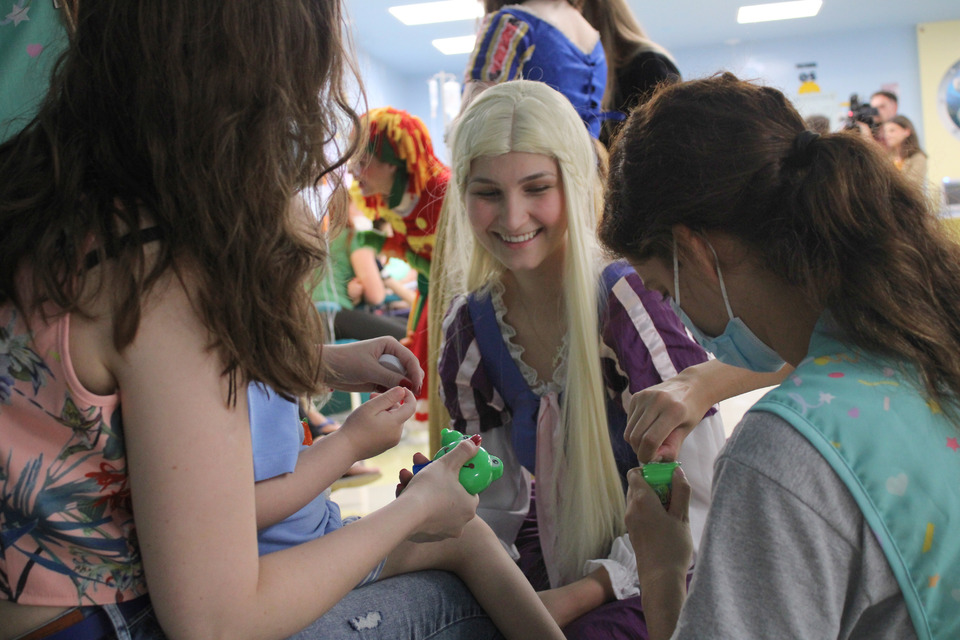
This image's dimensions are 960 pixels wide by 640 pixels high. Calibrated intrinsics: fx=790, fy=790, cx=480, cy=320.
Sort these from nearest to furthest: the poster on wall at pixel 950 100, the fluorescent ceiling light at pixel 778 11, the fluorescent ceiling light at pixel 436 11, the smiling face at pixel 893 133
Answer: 1. the smiling face at pixel 893 133
2. the fluorescent ceiling light at pixel 436 11
3. the fluorescent ceiling light at pixel 778 11
4. the poster on wall at pixel 950 100

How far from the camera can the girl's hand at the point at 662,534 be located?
0.99 m

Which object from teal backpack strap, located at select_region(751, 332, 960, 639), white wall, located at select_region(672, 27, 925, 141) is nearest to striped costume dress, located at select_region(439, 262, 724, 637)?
teal backpack strap, located at select_region(751, 332, 960, 639)

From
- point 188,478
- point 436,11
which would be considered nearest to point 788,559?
point 188,478

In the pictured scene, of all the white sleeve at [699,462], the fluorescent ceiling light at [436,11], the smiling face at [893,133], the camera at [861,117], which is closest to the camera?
the camera at [861,117]

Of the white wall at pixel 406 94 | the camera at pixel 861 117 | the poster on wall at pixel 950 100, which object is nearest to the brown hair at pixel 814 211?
the camera at pixel 861 117

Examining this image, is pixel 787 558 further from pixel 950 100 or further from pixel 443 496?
pixel 950 100

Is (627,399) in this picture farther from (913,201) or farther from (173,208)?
(173,208)

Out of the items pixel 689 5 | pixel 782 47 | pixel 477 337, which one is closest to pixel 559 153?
pixel 477 337

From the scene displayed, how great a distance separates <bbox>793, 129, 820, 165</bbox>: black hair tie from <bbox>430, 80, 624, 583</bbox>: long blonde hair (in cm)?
66

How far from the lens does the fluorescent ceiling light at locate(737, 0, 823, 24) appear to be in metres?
7.91

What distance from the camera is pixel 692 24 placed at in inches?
327

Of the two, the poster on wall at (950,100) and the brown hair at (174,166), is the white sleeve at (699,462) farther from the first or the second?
the poster on wall at (950,100)

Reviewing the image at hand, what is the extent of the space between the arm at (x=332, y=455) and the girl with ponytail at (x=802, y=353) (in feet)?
1.08

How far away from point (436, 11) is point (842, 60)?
4.95m
